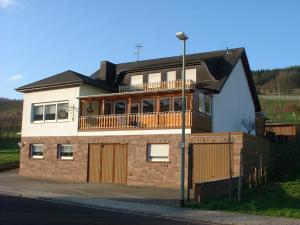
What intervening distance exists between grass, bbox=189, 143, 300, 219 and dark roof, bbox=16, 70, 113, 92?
1398cm

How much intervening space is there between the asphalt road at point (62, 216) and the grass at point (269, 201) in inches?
123

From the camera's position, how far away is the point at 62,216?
44.1 ft

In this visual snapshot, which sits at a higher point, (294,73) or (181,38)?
(294,73)

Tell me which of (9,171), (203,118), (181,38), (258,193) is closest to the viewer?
(181,38)

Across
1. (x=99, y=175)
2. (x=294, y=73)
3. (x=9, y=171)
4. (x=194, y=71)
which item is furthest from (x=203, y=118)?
(x=294, y=73)

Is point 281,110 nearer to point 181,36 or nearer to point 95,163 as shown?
point 95,163

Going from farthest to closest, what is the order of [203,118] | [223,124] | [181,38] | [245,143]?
1. [223,124]
2. [203,118]
3. [245,143]
4. [181,38]

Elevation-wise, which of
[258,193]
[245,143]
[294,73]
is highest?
[294,73]

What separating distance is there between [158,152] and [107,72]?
37.1 ft

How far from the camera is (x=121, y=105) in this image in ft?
100

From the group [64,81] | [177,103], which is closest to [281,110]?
[177,103]

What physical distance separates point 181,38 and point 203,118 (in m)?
10.2

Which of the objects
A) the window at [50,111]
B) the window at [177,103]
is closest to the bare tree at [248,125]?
the window at [177,103]

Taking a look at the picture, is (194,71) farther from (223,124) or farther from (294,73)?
(294,73)
